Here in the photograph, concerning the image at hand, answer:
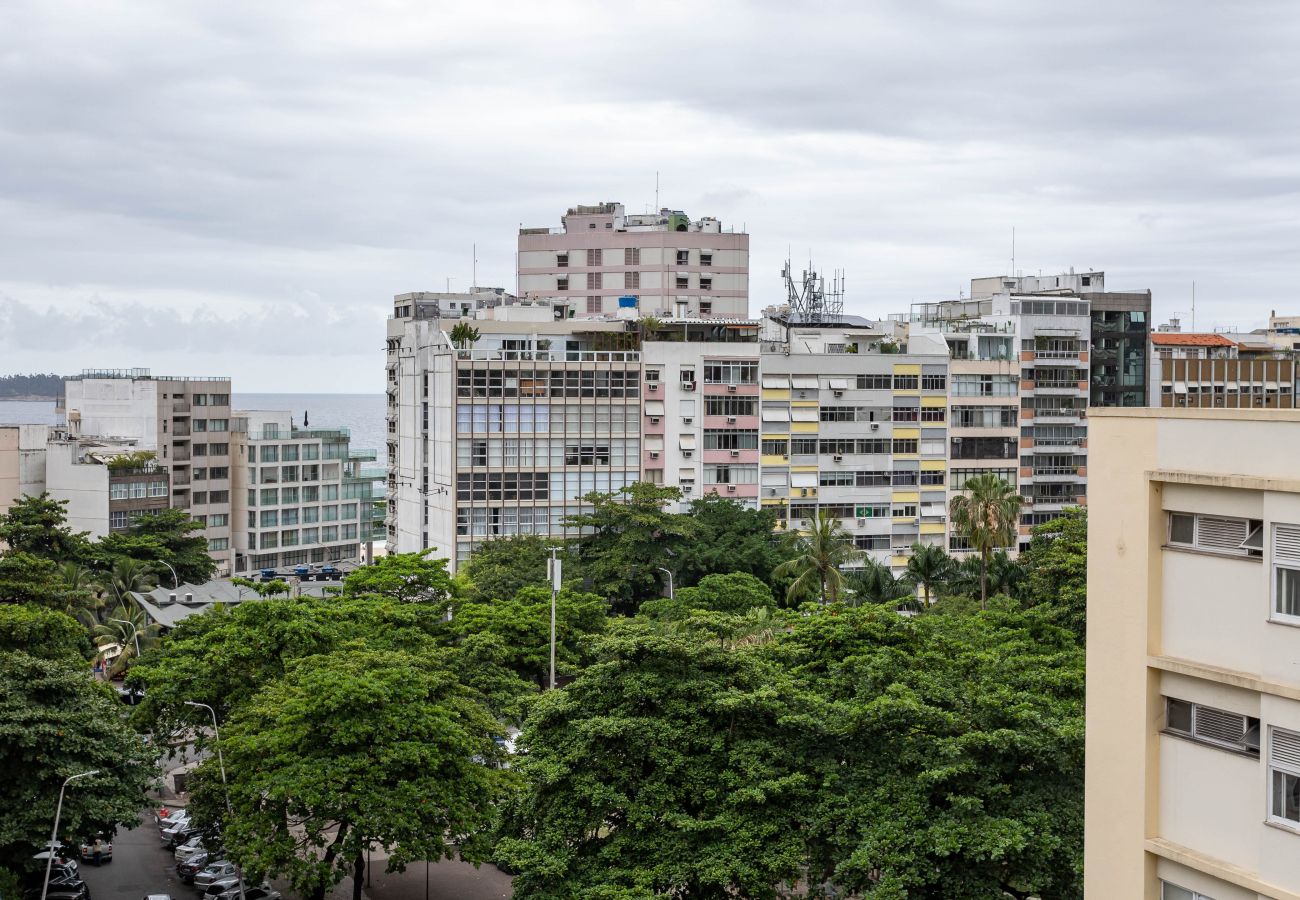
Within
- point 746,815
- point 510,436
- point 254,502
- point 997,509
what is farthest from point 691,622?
point 254,502

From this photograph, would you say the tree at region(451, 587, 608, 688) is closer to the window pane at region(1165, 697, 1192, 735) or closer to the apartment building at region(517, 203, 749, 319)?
the window pane at region(1165, 697, 1192, 735)

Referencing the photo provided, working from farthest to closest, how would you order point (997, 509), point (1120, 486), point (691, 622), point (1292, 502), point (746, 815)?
1. point (997, 509)
2. point (691, 622)
3. point (746, 815)
4. point (1120, 486)
5. point (1292, 502)

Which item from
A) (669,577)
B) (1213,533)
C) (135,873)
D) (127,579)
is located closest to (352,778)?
(135,873)

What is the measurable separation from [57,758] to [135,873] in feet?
34.3

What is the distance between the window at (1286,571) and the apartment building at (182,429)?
104 meters

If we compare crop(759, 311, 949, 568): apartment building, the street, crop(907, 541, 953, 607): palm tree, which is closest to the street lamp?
the street

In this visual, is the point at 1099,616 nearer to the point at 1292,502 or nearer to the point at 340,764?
the point at 1292,502

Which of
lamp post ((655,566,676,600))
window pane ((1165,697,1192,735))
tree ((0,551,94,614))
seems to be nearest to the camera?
window pane ((1165,697,1192,735))

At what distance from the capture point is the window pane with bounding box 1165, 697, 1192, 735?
54.1ft

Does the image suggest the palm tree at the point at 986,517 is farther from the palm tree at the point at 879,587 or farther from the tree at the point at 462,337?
the tree at the point at 462,337

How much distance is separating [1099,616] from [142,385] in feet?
347

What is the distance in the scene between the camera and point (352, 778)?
37.3 metres

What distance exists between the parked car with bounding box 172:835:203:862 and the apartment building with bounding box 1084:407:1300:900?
123 ft

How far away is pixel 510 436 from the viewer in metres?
85.4
